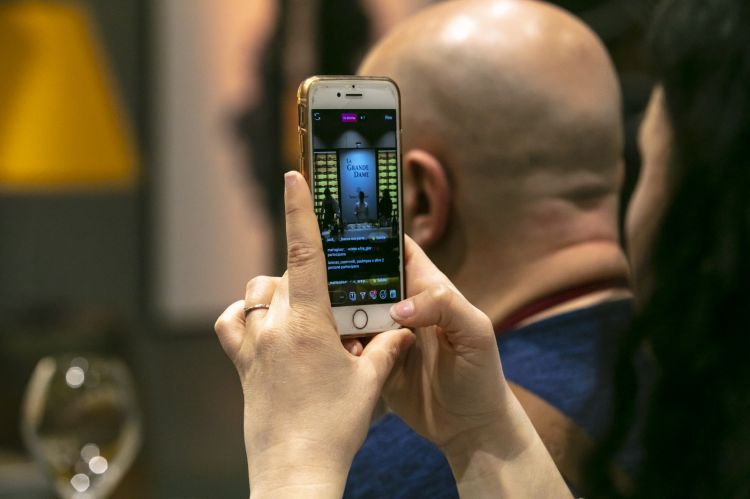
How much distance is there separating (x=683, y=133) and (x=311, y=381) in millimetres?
408

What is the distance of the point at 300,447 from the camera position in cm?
74

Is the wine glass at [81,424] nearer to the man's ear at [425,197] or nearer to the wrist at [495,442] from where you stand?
the man's ear at [425,197]

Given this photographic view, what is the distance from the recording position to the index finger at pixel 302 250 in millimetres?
749

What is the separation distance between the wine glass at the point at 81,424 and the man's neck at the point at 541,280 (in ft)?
1.67

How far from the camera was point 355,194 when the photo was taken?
2.72 ft

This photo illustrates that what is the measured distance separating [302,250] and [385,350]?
0.32ft

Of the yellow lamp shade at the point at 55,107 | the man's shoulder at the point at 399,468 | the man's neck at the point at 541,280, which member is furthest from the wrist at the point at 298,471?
the yellow lamp shade at the point at 55,107

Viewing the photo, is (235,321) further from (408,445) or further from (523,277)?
(523,277)

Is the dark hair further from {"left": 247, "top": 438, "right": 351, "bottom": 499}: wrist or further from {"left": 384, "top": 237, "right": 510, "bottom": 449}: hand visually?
{"left": 247, "top": 438, "right": 351, "bottom": 499}: wrist

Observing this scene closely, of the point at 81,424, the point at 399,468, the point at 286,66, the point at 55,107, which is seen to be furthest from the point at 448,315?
the point at 286,66

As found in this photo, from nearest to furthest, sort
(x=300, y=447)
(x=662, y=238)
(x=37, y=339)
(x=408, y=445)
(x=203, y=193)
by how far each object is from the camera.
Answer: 1. (x=300, y=447)
2. (x=662, y=238)
3. (x=408, y=445)
4. (x=37, y=339)
5. (x=203, y=193)

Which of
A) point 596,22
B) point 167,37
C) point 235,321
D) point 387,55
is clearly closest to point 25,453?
point 167,37

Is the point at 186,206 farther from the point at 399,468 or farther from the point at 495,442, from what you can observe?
the point at 495,442

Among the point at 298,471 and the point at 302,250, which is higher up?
the point at 302,250
